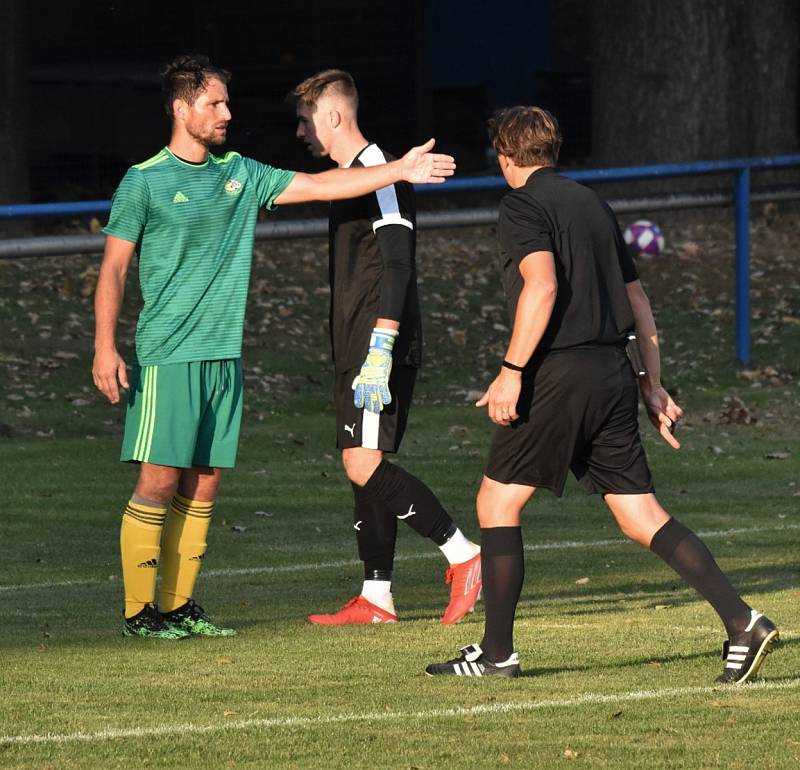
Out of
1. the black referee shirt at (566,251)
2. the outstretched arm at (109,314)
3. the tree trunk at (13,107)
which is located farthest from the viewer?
the tree trunk at (13,107)

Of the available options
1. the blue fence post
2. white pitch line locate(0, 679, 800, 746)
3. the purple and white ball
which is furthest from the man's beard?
the purple and white ball

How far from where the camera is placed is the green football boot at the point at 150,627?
25.4 ft

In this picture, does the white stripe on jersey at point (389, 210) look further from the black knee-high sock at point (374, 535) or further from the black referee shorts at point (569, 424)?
the black referee shorts at point (569, 424)

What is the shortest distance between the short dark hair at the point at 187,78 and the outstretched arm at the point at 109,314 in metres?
0.55

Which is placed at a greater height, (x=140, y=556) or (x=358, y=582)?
(x=140, y=556)

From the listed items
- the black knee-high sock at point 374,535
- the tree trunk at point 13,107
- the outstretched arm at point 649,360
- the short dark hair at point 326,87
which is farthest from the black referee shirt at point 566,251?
the tree trunk at point 13,107

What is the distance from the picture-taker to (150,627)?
7.76 meters

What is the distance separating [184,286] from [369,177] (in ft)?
2.57

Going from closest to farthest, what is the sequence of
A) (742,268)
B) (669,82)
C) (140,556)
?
(140,556) < (742,268) < (669,82)

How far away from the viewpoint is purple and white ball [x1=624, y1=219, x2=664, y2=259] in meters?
20.1

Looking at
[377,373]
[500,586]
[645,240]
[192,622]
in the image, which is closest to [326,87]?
[377,373]

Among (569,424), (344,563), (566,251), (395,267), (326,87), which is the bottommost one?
(344,563)

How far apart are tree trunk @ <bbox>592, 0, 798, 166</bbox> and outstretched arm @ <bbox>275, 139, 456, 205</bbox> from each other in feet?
46.3

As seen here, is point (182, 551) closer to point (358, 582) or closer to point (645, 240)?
point (358, 582)
